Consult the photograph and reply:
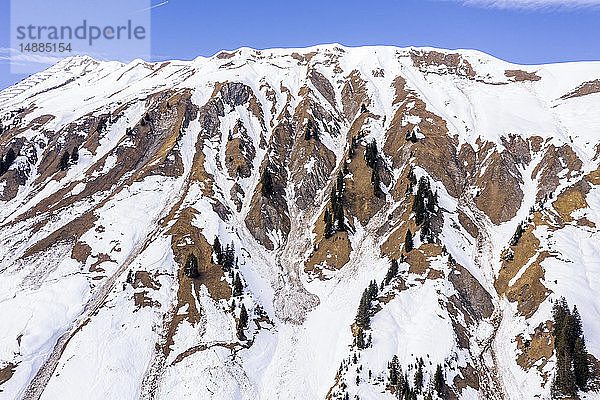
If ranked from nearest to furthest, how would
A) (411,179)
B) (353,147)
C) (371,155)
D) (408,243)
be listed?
(408,243), (411,179), (371,155), (353,147)

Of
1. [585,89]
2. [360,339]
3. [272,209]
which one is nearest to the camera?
[360,339]

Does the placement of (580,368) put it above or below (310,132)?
below

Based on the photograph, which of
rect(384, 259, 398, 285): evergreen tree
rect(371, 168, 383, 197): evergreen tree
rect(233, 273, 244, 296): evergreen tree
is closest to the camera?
rect(384, 259, 398, 285): evergreen tree

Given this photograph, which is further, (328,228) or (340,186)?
(340,186)

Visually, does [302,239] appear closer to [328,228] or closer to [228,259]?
[328,228]

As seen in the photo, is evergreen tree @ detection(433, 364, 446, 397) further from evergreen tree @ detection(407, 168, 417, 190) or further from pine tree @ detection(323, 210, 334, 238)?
evergreen tree @ detection(407, 168, 417, 190)

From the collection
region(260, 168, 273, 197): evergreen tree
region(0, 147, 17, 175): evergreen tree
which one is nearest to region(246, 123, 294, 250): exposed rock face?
region(260, 168, 273, 197): evergreen tree

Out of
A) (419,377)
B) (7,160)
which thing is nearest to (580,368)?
(419,377)
